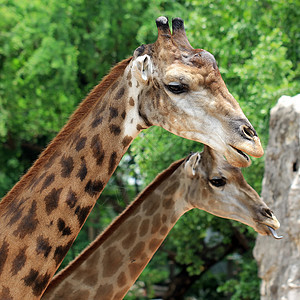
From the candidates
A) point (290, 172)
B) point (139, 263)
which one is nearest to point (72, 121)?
point (139, 263)

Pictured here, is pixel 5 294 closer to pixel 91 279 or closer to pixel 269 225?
pixel 91 279

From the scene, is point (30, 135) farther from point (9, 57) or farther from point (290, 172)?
point (290, 172)

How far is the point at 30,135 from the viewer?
397 inches

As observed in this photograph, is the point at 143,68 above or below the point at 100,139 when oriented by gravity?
above

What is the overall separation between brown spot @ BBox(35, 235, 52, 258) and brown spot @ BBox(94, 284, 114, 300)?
3.55 feet

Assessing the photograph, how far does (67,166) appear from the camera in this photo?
2453 mm

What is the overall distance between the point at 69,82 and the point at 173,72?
7266 mm

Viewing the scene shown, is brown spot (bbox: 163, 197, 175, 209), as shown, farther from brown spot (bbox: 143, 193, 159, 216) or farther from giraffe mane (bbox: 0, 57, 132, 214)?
giraffe mane (bbox: 0, 57, 132, 214)

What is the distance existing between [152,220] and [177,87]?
1.54 m

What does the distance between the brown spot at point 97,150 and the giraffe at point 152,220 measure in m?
1.08

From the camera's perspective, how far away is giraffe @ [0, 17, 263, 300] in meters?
2.23

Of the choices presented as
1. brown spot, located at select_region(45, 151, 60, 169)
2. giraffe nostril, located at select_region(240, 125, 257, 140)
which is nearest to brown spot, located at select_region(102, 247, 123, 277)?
brown spot, located at select_region(45, 151, 60, 169)

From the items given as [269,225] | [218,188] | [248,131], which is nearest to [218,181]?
[218,188]

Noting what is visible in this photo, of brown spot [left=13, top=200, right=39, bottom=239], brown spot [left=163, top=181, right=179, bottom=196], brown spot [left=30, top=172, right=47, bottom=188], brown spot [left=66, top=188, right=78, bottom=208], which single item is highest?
brown spot [left=30, top=172, right=47, bottom=188]
